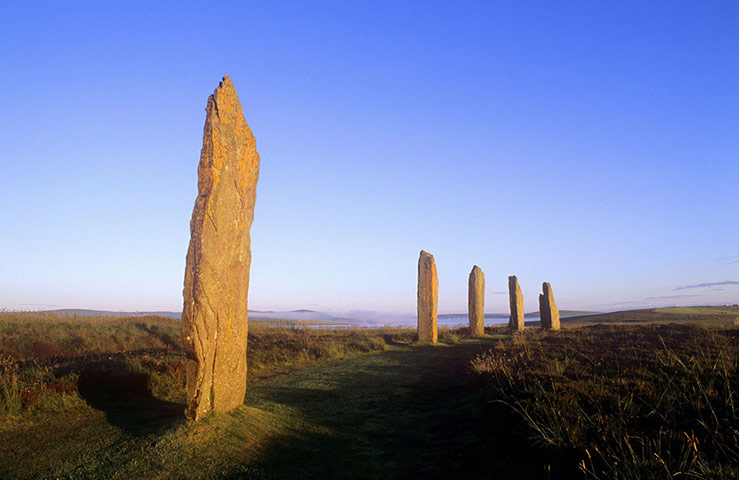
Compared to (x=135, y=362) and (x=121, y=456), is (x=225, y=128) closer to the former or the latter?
(x=121, y=456)

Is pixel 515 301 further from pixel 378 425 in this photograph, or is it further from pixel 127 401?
pixel 127 401

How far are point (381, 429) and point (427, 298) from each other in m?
13.5

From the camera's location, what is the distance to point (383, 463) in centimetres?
573

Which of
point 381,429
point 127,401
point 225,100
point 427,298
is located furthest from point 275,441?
point 427,298

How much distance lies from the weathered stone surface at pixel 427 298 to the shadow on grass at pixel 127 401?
44.0ft

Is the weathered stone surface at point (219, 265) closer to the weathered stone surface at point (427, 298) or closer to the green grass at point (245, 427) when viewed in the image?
the green grass at point (245, 427)

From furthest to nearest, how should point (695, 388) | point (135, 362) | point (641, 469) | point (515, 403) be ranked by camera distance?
point (135, 362) → point (515, 403) → point (695, 388) → point (641, 469)

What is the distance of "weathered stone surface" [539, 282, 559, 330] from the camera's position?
2577cm

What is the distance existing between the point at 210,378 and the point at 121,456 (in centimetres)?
161

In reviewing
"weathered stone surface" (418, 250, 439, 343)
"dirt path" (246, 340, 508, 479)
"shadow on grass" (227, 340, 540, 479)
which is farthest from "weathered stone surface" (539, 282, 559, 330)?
"shadow on grass" (227, 340, 540, 479)

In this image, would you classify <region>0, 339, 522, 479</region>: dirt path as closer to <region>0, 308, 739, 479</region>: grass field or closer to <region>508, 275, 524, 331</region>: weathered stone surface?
<region>0, 308, 739, 479</region>: grass field

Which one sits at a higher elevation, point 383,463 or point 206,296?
point 206,296

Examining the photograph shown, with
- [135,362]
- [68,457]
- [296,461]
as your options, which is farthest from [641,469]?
[135,362]

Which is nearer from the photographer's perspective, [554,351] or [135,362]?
[135,362]
